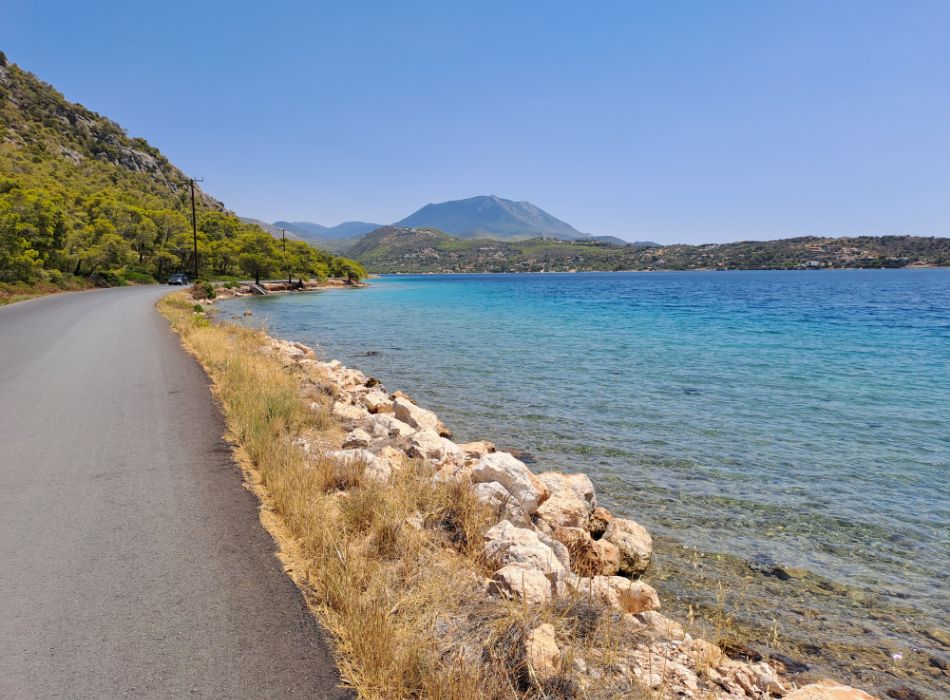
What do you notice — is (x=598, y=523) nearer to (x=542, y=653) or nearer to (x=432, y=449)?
(x=432, y=449)

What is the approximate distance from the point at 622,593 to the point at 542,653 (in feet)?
6.52

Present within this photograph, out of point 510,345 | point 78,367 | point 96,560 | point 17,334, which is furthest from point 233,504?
point 510,345

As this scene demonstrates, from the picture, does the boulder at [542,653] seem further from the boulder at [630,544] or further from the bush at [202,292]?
the bush at [202,292]

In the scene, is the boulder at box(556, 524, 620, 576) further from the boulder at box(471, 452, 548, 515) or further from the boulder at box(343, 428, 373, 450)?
the boulder at box(343, 428, 373, 450)

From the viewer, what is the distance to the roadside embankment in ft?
10.9

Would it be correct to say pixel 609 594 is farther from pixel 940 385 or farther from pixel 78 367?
pixel 940 385

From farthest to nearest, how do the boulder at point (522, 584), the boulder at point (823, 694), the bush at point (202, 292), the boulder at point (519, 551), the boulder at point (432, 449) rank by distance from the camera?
the bush at point (202, 292), the boulder at point (432, 449), the boulder at point (519, 551), the boulder at point (522, 584), the boulder at point (823, 694)

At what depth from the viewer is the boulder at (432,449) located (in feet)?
26.6

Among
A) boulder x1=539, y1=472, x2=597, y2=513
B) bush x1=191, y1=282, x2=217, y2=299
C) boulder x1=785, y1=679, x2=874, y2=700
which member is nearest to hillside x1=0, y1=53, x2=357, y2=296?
bush x1=191, y1=282, x2=217, y2=299

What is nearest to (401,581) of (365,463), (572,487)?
(365,463)

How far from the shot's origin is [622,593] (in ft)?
16.6

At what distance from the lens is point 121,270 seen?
59562 mm

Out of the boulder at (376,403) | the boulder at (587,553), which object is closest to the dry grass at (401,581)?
the boulder at (587,553)

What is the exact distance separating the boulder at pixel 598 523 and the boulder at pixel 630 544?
0.15 m
